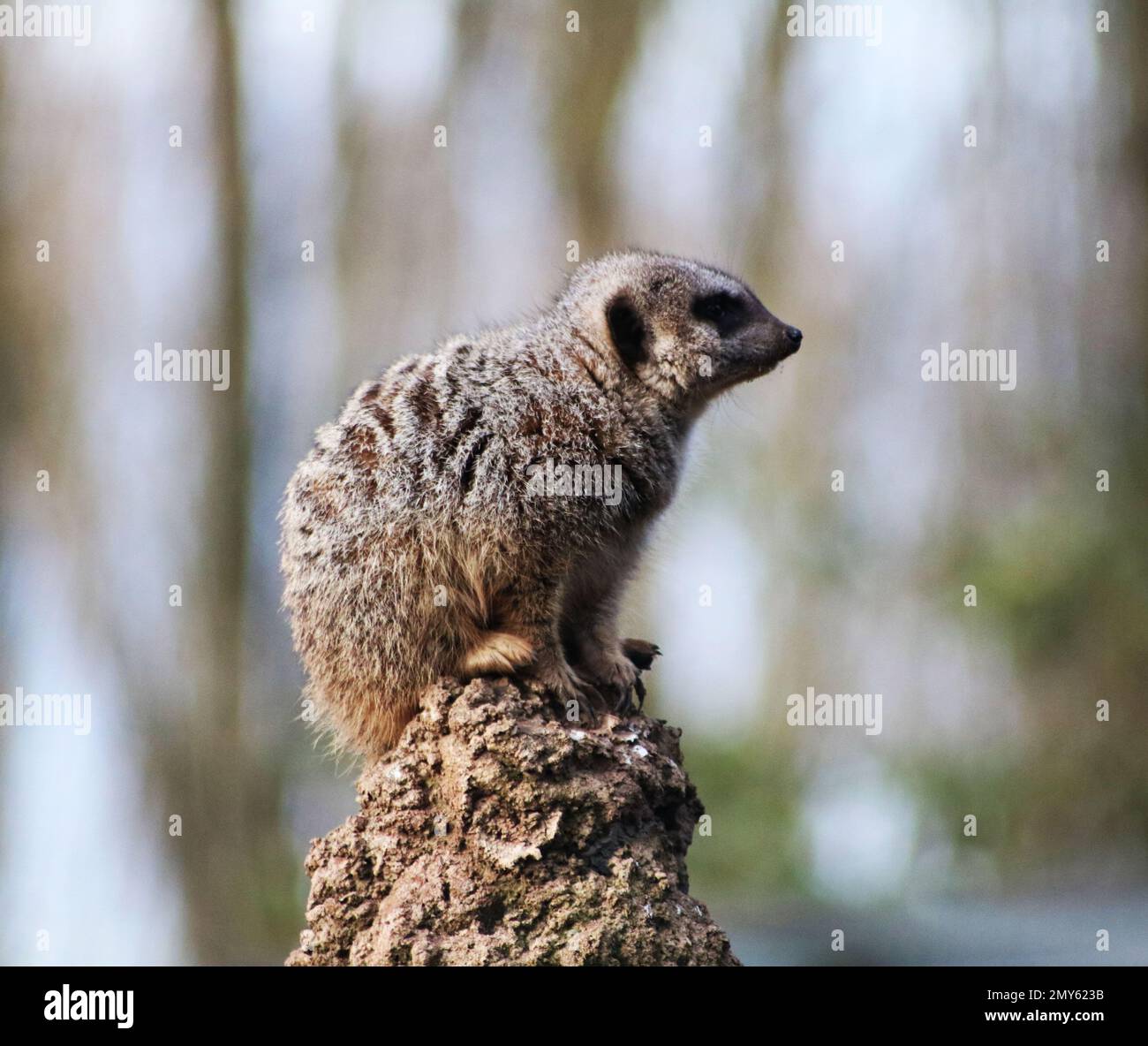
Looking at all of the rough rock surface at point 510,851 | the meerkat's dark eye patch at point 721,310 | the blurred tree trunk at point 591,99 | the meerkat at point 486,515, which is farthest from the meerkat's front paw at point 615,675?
the blurred tree trunk at point 591,99

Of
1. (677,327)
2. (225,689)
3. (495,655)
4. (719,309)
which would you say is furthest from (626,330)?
(225,689)

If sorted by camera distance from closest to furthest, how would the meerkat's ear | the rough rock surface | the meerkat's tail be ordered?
the rough rock surface → the meerkat's tail → the meerkat's ear

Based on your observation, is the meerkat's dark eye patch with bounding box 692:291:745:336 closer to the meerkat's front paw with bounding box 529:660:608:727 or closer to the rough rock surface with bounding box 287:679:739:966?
the meerkat's front paw with bounding box 529:660:608:727

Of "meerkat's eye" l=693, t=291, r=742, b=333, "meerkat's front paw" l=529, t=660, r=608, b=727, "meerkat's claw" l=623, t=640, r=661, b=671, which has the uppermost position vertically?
"meerkat's eye" l=693, t=291, r=742, b=333

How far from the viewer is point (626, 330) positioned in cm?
383

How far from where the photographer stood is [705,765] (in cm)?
805

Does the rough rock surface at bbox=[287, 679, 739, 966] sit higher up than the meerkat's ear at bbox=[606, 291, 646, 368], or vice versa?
the meerkat's ear at bbox=[606, 291, 646, 368]

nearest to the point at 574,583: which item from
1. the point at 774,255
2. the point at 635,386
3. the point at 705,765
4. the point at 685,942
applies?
the point at 635,386

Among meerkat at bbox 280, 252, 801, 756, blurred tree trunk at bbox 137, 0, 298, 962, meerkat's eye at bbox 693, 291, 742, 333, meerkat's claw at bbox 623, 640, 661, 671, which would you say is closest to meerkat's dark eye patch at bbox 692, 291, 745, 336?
meerkat's eye at bbox 693, 291, 742, 333

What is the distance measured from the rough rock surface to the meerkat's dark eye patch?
1306 mm

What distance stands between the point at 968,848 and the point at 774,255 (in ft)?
12.3

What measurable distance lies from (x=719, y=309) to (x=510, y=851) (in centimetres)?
180

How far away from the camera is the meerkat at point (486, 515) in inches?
132

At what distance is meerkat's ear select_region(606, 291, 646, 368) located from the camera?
3787 millimetres
